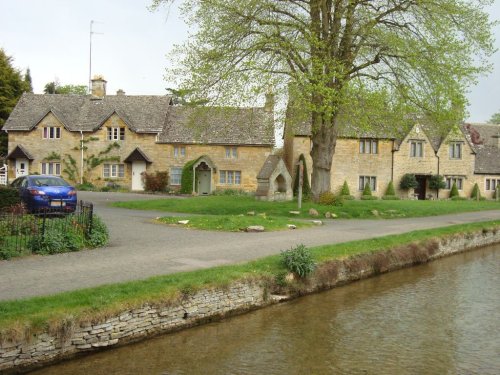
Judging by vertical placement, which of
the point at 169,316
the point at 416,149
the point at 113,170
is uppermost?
the point at 416,149

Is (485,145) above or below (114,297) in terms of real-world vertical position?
above

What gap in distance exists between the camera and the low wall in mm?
8281

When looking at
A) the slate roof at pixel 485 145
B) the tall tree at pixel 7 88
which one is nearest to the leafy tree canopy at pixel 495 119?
the slate roof at pixel 485 145

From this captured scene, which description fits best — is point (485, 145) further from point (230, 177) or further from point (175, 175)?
point (175, 175)

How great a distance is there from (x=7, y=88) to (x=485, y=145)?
53346mm

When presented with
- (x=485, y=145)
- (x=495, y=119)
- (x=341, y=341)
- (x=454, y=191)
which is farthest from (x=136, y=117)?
(x=495, y=119)

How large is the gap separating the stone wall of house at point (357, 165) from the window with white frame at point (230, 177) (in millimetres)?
8711

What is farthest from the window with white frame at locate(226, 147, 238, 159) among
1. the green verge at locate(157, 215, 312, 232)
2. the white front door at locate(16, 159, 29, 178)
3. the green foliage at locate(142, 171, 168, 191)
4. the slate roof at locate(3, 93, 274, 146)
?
the green verge at locate(157, 215, 312, 232)

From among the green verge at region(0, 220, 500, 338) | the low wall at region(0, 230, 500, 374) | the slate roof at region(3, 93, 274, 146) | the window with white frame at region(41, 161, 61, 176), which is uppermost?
the slate roof at region(3, 93, 274, 146)

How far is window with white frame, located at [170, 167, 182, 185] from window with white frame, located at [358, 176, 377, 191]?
55.0 ft

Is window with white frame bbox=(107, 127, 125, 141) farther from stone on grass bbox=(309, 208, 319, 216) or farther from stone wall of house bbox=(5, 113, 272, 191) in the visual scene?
stone on grass bbox=(309, 208, 319, 216)

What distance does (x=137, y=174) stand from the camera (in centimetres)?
4753

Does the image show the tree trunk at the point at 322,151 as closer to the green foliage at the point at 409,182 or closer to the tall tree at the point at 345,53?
the tall tree at the point at 345,53

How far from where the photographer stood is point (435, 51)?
25453 millimetres
